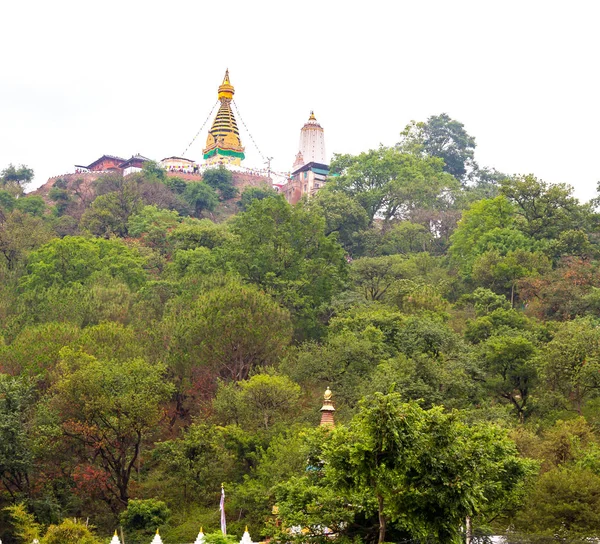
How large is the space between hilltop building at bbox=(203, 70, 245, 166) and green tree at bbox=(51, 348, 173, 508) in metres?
62.7

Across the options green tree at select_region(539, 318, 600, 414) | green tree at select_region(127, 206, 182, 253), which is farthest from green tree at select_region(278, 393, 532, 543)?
green tree at select_region(127, 206, 182, 253)

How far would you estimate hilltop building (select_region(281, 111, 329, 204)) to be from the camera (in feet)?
287

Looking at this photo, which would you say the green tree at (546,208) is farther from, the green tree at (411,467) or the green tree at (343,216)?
the green tree at (411,467)

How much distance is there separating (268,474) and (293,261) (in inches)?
756

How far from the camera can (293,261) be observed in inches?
1882

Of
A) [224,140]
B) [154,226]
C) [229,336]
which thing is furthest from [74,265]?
[224,140]

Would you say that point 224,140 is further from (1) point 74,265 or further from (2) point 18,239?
(1) point 74,265

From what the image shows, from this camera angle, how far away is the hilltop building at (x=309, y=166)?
3445 inches

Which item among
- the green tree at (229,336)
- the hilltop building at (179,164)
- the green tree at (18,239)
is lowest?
the green tree at (229,336)

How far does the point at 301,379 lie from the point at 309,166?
5324 centimetres

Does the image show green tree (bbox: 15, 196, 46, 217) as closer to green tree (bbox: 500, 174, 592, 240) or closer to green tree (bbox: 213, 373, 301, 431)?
green tree (bbox: 500, 174, 592, 240)

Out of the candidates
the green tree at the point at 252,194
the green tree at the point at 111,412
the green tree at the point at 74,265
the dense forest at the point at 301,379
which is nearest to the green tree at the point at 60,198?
the green tree at the point at 252,194

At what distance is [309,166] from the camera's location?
288ft

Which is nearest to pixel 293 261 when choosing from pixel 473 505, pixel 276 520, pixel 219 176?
pixel 276 520
